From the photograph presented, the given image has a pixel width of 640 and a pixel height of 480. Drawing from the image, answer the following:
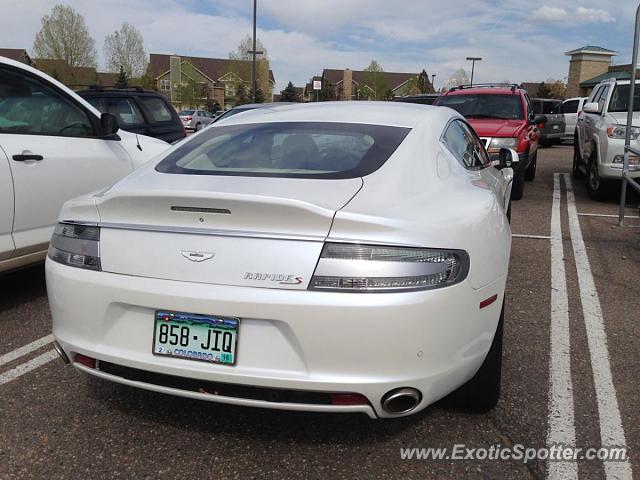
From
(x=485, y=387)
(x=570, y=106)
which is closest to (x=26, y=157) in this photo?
(x=485, y=387)

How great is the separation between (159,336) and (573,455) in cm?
179

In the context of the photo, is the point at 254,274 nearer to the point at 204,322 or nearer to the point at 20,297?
the point at 204,322

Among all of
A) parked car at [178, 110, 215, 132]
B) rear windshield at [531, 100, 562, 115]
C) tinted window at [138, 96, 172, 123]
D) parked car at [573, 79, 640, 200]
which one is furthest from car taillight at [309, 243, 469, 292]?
parked car at [178, 110, 215, 132]

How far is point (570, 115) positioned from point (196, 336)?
2096 centimetres

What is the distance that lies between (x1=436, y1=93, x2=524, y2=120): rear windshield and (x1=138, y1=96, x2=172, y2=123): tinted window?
4562 mm

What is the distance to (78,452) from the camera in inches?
97.6

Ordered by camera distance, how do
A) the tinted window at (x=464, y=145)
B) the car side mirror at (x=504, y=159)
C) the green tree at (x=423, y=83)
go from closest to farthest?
1. the tinted window at (x=464, y=145)
2. the car side mirror at (x=504, y=159)
3. the green tree at (x=423, y=83)

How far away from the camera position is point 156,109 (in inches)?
379

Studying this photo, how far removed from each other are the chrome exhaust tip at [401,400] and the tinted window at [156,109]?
8226mm

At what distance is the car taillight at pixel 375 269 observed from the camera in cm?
207

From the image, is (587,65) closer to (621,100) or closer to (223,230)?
Answer: (621,100)

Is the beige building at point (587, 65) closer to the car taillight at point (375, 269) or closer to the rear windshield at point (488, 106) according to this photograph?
the rear windshield at point (488, 106)

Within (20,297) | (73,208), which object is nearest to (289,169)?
(73,208)

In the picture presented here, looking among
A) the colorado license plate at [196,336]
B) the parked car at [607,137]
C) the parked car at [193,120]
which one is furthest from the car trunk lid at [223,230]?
the parked car at [193,120]
